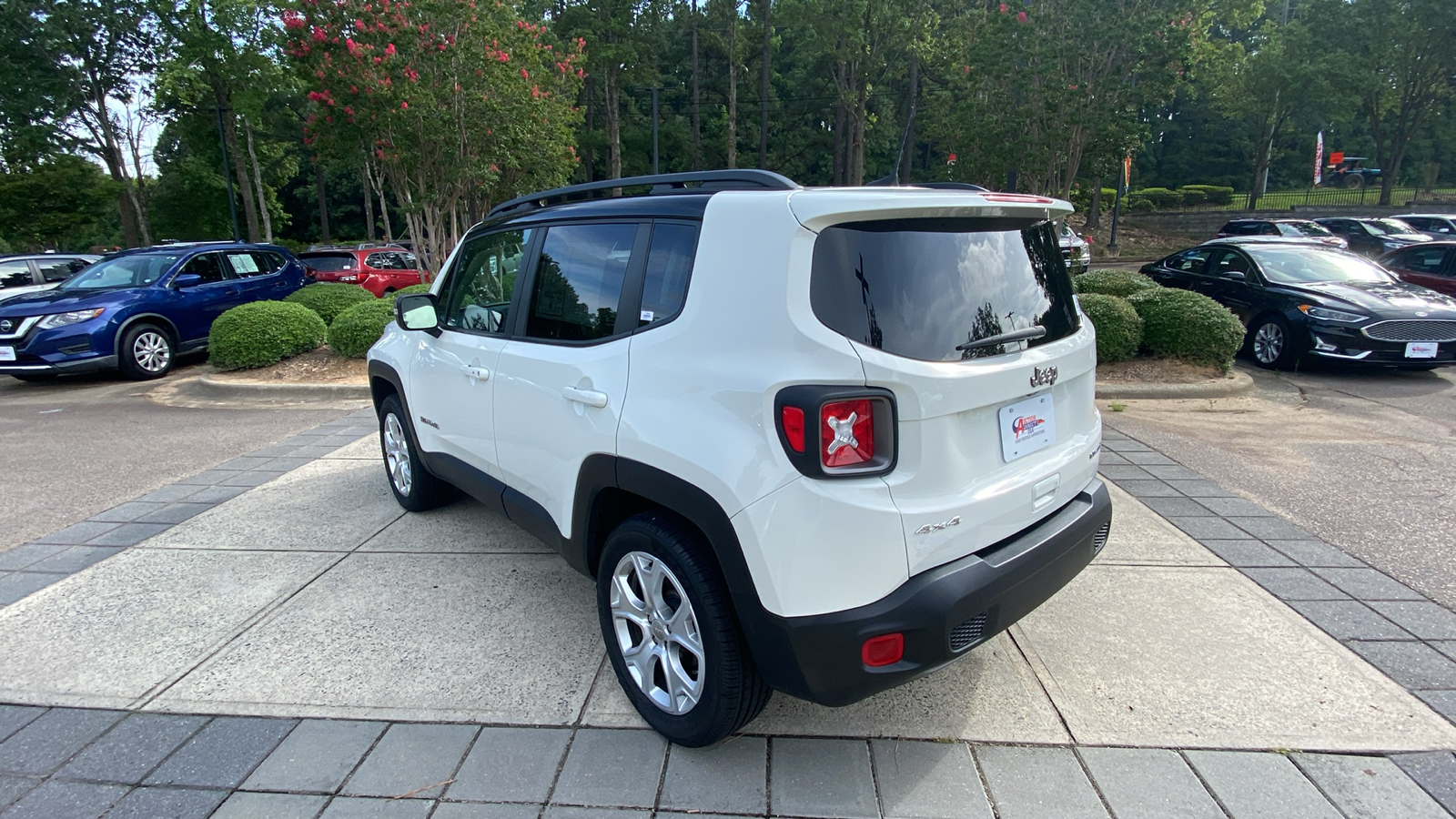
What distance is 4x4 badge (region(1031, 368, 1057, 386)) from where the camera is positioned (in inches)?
93.2

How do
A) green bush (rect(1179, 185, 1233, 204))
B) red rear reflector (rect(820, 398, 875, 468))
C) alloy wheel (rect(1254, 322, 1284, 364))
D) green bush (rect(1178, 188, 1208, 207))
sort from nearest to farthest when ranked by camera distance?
red rear reflector (rect(820, 398, 875, 468)) → alloy wheel (rect(1254, 322, 1284, 364)) → green bush (rect(1178, 188, 1208, 207)) → green bush (rect(1179, 185, 1233, 204))

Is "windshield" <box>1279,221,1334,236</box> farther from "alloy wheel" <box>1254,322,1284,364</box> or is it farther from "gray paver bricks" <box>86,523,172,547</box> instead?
"gray paver bricks" <box>86,523,172,547</box>

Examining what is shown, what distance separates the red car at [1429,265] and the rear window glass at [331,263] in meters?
18.4

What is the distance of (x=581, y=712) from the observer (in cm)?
266

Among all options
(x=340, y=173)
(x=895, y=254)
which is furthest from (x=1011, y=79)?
(x=340, y=173)

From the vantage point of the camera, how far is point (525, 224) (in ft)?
11.0

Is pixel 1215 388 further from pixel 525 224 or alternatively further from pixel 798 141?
pixel 798 141

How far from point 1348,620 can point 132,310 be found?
12201mm

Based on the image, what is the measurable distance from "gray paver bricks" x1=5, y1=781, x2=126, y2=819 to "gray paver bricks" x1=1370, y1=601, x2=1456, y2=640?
4.77 metres

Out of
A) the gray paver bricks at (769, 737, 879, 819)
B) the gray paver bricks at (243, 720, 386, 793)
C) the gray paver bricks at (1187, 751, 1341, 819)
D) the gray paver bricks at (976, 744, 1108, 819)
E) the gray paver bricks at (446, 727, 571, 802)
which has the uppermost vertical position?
the gray paver bricks at (243, 720, 386, 793)

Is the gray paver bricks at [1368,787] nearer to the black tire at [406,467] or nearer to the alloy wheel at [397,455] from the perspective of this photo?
the black tire at [406,467]

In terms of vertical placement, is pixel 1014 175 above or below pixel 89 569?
above

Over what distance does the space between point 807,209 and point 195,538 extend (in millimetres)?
4162

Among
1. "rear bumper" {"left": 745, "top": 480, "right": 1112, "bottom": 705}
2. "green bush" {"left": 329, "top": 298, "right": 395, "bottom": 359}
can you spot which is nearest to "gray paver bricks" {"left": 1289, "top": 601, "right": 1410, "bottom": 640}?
"rear bumper" {"left": 745, "top": 480, "right": 1112, "bottom": 705}
